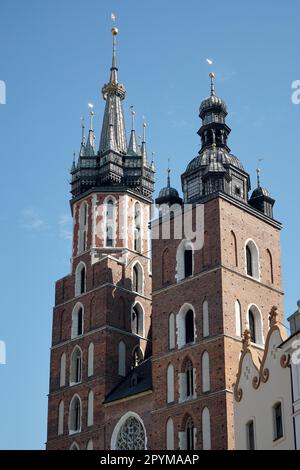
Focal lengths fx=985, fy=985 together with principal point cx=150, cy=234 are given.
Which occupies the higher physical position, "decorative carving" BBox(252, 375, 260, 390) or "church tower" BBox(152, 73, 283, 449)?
"church tower" BBox(152, 73, 283, 449)

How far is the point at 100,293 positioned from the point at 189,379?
9159 mm

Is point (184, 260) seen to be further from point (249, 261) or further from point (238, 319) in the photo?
point (238, 319)

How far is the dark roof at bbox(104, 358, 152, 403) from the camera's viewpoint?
150 feet

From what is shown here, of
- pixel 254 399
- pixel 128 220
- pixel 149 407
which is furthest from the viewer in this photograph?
pixel 128 220

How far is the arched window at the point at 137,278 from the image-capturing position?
172 feet

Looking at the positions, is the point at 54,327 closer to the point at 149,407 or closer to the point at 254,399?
the point at 149,407

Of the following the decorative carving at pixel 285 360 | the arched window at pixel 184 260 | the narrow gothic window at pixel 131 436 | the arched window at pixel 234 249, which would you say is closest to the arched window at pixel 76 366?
the narrow gothic window at pixel 131 436

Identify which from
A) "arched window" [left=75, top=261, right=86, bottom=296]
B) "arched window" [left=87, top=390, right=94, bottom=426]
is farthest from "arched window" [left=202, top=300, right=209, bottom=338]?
"arched window" [left=75, top=261, right=86, bottom=296]

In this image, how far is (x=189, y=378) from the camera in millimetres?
42969

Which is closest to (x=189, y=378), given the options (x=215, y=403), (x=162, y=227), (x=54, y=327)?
(x=215, y=403)

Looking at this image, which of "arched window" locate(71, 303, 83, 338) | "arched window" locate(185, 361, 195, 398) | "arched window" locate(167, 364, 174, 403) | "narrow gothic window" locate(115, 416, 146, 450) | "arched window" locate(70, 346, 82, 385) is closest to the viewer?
"arched window" locate(185, 361, 195, 398)

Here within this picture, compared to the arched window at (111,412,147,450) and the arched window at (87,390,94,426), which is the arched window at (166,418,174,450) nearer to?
the arched window at (111,412,147,450)

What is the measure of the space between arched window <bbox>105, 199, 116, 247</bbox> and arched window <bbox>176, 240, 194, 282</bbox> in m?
8.45

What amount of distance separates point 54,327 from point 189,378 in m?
11.7
